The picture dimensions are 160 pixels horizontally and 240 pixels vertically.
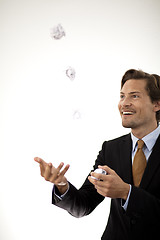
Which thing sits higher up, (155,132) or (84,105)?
(84,105)

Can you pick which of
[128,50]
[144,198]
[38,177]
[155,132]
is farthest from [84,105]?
[144,198]

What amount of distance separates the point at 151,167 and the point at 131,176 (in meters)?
0.12

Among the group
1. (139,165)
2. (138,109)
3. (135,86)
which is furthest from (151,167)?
(135,86)

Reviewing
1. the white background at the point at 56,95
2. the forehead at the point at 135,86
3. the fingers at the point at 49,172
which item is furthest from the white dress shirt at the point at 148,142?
the white background at the point at 56,95

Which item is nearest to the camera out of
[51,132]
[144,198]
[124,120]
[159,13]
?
[144,198]

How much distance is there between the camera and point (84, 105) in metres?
2.22

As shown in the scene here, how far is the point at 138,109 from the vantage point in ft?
4.46

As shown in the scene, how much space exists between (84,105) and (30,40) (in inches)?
32.7

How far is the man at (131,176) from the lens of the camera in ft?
3.32

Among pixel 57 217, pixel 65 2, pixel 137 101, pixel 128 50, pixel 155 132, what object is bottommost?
pixel 57 217

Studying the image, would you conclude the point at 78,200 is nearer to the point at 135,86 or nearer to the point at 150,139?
the point at 150,139

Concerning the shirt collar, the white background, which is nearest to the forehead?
the shirt collar

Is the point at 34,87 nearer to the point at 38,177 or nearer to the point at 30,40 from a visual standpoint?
the point at 30,40

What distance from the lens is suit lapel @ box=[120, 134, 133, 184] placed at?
4.17 feet
